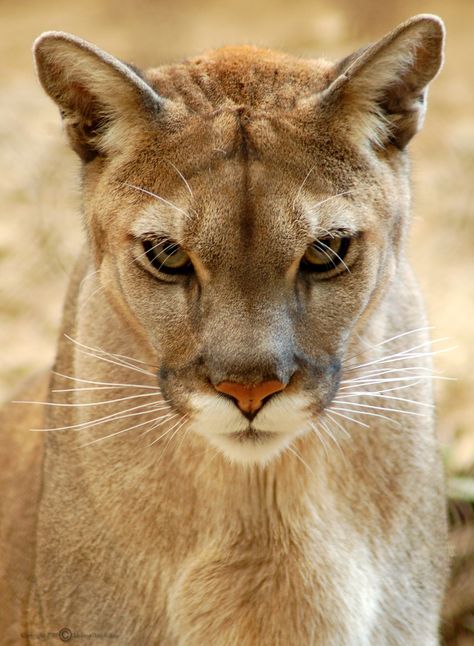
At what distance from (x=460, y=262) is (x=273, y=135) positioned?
3.55 m

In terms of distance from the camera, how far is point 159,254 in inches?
116

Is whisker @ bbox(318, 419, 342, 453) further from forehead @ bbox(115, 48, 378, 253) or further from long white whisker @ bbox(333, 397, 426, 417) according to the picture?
forehead @ bbox(115, 48, 378, 253)

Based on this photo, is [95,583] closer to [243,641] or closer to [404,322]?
[243,641]

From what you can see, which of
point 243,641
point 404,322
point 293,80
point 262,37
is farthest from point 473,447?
point 262,37

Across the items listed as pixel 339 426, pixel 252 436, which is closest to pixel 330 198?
pixel 252 436

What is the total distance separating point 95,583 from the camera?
3.41m

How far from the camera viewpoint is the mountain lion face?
2.82m

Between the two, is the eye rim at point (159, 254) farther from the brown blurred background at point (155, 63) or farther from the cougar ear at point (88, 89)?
the brown blurred background at point (155, 63)

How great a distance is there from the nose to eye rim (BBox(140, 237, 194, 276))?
32 centimetres

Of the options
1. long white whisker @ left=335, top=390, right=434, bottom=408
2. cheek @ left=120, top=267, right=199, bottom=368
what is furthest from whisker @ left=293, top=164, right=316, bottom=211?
long white whisker @ left=335, top=390, right=434, bottom=408

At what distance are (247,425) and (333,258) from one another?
47 centimetres

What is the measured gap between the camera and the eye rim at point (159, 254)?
291 centimetres

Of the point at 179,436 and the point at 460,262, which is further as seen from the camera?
the point at 460,262

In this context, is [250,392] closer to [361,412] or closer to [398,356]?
[361,412]
